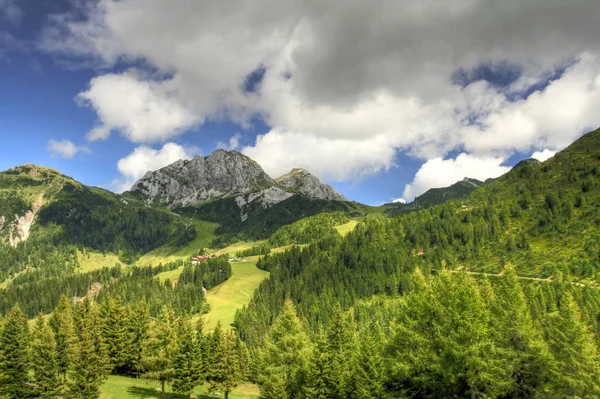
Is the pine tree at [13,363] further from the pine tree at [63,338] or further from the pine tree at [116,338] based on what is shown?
the pine tree at [116,338]

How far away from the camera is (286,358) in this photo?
171 feet

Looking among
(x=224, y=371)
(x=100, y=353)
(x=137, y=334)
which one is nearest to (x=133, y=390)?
(x=100, y=353)

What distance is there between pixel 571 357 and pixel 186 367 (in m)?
56.9

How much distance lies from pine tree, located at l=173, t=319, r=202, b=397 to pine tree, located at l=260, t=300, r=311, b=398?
16338 millimetres

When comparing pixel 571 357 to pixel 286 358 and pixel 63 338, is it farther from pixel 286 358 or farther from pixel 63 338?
pixel 63 338

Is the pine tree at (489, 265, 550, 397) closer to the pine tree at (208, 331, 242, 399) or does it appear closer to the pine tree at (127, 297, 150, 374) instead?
the pine tree at (208, 331, 242, 399)

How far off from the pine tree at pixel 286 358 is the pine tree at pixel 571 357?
91.5ft

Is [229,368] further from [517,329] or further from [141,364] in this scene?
[517,329]

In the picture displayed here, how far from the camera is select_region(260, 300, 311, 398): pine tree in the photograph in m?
48.7

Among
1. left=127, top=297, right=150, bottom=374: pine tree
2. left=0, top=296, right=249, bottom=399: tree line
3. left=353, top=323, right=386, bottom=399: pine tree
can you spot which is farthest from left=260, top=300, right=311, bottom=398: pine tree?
left=127, top=297, right=150, bottom=374: pine tree

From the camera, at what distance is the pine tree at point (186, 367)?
62.7 metres

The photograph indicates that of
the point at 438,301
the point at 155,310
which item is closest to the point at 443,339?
the point at 438,301

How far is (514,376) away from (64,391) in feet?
184

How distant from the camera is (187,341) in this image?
65.4 meters
